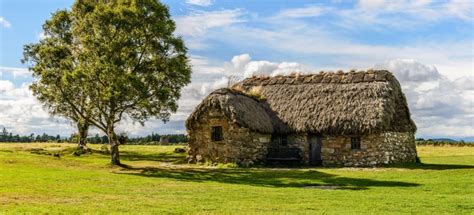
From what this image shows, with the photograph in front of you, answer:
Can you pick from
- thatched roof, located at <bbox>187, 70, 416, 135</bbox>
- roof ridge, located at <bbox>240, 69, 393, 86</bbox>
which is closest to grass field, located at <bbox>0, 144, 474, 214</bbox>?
thatched roof, located at <bbox>187, 70, 416, 135</bbox>

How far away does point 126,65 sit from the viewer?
37750 millimetres

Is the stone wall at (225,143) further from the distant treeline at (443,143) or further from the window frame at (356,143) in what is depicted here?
the distant treeline at (443,143)

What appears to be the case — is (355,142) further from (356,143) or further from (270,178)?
(270,178)

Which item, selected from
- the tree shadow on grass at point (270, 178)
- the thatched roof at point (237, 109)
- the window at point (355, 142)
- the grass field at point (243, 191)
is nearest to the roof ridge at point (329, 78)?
the thatched roof at point (237, 109)

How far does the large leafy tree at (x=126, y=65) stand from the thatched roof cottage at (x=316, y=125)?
10.9ft

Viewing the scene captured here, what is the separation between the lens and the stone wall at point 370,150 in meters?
37.7

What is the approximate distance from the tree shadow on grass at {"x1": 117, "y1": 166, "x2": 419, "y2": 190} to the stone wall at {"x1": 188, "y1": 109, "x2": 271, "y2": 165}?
354cm

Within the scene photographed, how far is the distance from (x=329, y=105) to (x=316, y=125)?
1926mm

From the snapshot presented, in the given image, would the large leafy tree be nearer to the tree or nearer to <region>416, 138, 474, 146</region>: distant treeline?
the tree

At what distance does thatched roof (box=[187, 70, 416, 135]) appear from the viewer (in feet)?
125

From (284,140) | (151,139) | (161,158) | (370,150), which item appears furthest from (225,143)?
(151,139)

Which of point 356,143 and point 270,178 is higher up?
point 356,143

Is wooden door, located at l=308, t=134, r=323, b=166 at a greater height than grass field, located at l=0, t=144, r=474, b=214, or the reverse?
wooden door, located at l=308, t=134, r=323, b=166

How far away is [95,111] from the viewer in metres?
39.2
